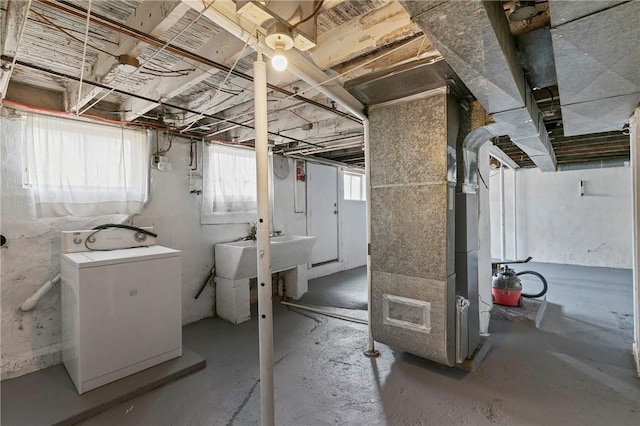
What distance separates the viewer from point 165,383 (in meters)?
2.20

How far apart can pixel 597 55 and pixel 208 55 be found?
6.67ft

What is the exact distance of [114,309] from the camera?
2.17m

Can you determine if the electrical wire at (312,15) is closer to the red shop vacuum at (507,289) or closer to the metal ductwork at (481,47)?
the metal ductwork at (481,47)

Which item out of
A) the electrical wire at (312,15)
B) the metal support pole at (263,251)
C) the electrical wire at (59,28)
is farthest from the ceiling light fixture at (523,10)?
the electrical wire at (59,28)

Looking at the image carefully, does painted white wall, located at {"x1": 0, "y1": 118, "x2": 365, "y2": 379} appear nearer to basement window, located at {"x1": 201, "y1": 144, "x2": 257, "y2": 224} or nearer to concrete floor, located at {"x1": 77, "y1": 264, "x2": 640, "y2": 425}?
basement window, located at {"x1": 201, "y1": 144, "x2": 257, "y2": 224}

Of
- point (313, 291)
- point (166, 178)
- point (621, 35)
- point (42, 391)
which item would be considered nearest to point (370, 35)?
point (621, 35)

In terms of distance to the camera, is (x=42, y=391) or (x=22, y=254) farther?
(x=22, y=254)

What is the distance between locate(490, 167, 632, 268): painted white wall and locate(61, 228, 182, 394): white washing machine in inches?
283

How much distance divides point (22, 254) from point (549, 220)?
871 cm

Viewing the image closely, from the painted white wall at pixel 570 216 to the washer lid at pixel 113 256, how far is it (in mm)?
7275

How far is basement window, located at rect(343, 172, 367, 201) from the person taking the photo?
20.7ft

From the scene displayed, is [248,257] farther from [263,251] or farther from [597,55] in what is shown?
[597,55]

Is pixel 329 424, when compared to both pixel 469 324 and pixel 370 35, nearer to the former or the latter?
pixel 469 324

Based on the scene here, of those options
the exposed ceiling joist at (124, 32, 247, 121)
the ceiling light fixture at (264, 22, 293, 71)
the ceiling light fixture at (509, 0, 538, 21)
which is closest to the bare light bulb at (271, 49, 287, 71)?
the ceiling light fixture at (264, 22, 293, 71)
